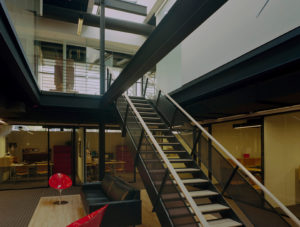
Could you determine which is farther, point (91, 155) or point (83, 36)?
point (83, 36)

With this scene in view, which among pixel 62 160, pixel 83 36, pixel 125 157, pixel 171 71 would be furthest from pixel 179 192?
pixel 83 36

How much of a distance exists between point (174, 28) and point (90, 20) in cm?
833

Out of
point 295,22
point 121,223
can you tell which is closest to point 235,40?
point 295,22

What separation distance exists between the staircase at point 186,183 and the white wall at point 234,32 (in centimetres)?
145

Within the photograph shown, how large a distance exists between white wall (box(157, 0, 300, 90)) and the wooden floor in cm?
372

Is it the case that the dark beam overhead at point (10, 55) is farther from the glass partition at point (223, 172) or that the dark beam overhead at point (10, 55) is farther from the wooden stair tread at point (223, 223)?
the wooden stair tread at point (223, 223)

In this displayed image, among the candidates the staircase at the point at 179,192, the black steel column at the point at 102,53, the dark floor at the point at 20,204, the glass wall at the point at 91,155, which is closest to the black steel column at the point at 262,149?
the staircase at the point at 179,192

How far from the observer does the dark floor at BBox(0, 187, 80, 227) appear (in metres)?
5.65

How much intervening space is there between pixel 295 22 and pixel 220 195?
10.2 feet

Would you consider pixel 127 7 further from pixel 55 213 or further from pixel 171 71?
pixel 55 213

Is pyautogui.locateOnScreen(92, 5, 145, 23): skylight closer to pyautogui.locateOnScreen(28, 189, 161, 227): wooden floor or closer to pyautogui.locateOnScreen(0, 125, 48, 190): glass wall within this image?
pyautogui.locateOnScreen(0, 125, 48, 190): glass wall

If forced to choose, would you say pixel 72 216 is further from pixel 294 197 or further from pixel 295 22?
pixel 295 22

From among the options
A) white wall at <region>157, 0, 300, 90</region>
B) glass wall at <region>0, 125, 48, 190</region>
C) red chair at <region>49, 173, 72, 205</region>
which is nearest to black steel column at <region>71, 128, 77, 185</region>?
glass wall at <region>0, 125, 48, 190</region>

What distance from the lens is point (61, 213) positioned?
20.6ft
